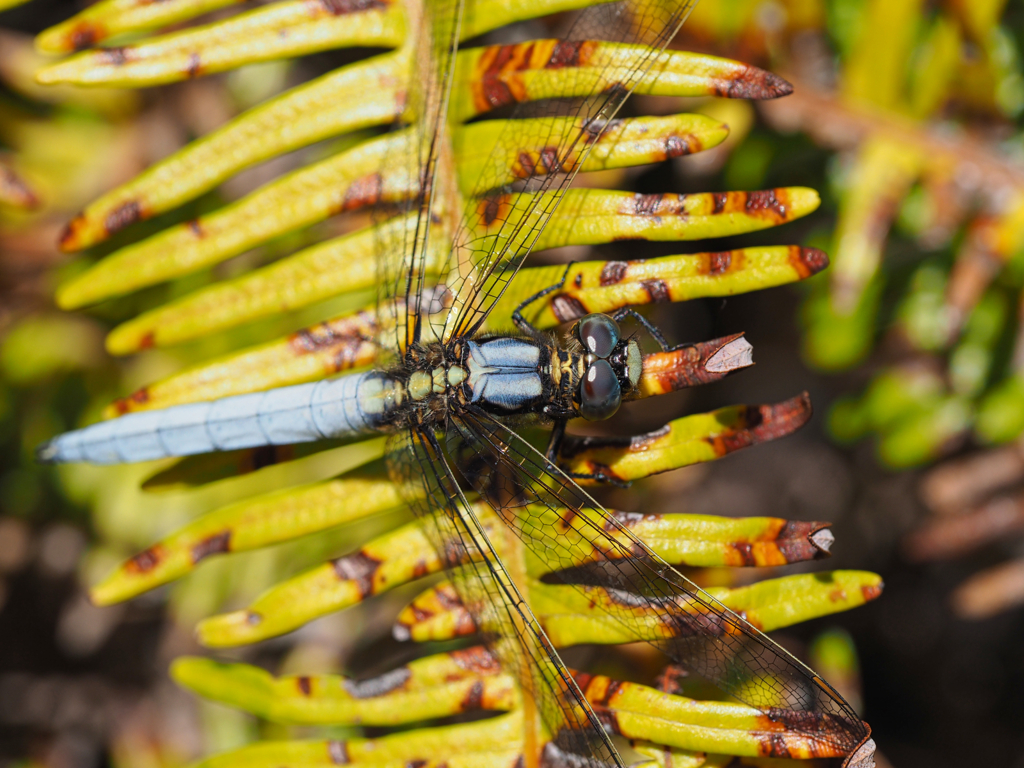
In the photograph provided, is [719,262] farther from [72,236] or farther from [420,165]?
[72,236]

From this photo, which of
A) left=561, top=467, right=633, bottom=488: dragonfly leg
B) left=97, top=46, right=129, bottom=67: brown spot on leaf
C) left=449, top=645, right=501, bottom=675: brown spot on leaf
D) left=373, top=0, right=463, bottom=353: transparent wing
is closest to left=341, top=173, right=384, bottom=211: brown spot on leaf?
left=373, top=0, right=463, bottom=353: transparent wing

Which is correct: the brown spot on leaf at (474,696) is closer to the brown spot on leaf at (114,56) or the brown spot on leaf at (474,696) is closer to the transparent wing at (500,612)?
the transparent wing at (500,612)

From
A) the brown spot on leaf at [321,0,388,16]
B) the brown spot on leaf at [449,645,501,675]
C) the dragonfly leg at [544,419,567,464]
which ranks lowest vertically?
the brown spot on leaf at [449,645,501,675]

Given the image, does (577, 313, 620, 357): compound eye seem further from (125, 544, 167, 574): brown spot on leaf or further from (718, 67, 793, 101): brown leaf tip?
(125, 544, 167, 574): brown spot on leaf

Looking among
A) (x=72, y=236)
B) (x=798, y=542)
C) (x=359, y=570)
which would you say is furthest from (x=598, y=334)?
(x=72, y=236)

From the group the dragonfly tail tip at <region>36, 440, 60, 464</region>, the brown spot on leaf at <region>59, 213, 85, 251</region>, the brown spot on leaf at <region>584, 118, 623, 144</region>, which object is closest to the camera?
the brown spot on leaf at <region>584, 118, 623, 144</region>

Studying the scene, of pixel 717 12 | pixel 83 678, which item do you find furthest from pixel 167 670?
pixel 717 12

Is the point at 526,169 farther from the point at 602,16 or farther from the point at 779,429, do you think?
the point at 779,429
